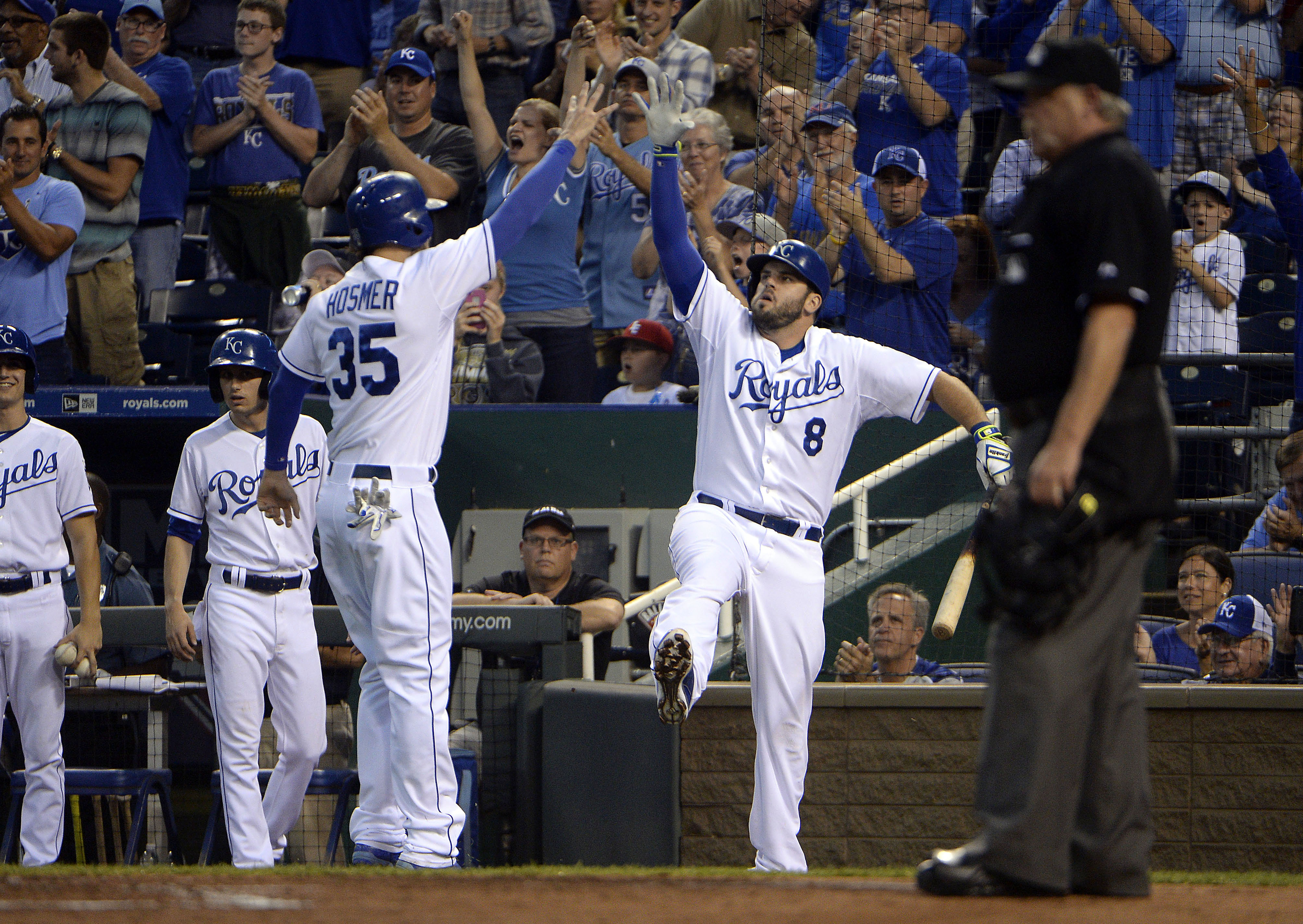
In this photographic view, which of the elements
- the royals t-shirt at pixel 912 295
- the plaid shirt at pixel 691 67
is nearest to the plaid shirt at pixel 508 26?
the plaid shirt at pixel 691 67

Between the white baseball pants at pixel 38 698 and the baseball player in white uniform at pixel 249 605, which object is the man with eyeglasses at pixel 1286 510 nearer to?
the baseball player in white uniform at pixel 249 605

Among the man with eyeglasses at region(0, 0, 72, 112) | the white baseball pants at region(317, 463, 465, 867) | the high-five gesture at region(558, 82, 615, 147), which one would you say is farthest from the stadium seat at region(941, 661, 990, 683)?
the man with eyeglasses at region(0, 0, 72, 112)

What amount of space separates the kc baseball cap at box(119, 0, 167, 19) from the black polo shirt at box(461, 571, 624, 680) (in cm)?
480

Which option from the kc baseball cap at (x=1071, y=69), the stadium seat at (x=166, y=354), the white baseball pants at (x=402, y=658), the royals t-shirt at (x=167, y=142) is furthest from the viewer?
the royals t-shirt at (x=167, y=142)

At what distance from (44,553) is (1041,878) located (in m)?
4.80

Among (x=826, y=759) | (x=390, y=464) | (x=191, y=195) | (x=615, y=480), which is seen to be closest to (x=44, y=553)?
(x=390, y=464)

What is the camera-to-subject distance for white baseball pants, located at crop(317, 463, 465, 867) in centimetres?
466

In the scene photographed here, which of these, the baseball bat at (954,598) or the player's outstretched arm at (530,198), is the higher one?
the player's outstretched arm at (530,198)

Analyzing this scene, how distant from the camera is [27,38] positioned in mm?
9695

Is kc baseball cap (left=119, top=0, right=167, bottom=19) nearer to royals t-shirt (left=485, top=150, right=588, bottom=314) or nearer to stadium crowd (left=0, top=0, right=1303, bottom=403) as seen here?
stadium crowd (left=0, top=0, right=1303, bottom=403)

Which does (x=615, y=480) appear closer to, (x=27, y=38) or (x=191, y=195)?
(x=191, y=195)

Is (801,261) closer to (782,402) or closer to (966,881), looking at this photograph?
(782,402)

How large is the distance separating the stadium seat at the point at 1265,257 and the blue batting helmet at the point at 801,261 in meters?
4.03

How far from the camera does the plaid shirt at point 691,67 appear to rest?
8.91 m
